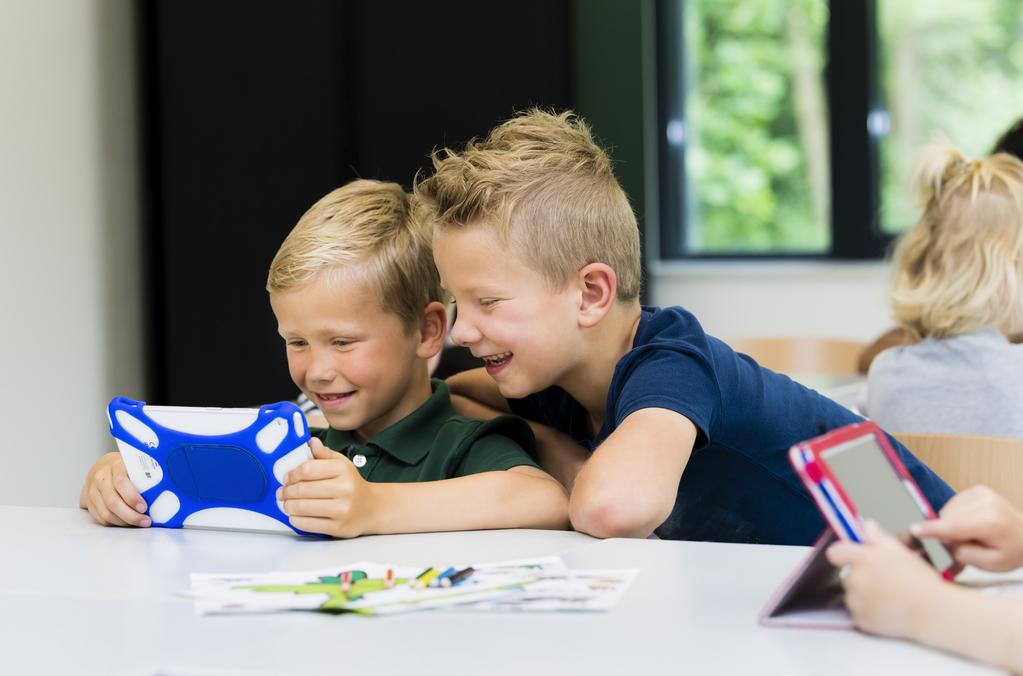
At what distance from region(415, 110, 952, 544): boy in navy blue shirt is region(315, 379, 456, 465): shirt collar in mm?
175

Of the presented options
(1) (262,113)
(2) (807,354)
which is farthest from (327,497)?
(1) (262,113)

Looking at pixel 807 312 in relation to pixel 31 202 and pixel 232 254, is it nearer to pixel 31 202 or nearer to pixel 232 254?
pixel 232 254

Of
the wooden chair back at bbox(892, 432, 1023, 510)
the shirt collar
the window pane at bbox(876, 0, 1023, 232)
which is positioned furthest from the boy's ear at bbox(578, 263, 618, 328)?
Answer: the window pane at bbox(876, 0, 1023, 232)

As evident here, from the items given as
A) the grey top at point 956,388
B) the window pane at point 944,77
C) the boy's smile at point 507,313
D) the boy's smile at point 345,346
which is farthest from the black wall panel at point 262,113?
the boy's smile at point 507,313

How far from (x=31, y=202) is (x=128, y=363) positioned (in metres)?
0.77

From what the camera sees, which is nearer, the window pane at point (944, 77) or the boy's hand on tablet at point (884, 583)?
the boy's hand on tablet at point (884, 583)

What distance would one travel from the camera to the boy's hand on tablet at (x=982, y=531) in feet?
3.17

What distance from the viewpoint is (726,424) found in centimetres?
142

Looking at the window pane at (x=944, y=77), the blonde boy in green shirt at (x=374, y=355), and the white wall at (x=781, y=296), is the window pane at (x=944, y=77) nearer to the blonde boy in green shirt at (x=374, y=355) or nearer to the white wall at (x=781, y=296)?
the white wall at (x=781, y=296)

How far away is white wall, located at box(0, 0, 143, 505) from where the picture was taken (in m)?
3.63

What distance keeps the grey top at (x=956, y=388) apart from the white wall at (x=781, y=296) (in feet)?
8.93

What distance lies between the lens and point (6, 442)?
142 inches

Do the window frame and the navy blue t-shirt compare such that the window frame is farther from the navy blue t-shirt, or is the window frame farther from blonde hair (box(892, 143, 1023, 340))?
the navy blue t-shirt

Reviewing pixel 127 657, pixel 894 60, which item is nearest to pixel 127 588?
pixel 127 657
